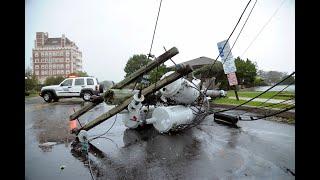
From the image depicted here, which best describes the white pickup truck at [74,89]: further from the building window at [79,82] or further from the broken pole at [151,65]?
the broken pole at [151,65]

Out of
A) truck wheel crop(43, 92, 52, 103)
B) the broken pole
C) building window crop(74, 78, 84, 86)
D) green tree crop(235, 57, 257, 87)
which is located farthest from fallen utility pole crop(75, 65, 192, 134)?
green tree crop(235, 57, 257, 87)

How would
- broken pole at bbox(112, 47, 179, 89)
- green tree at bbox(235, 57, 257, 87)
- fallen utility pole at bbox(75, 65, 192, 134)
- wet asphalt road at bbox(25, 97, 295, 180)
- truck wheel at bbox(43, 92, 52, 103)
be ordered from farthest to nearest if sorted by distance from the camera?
green tree at bbox(235, 57, 257, 87), truck wheel at bbox(43, 92, 52, 103), fallen utility pole at bbox(75, 65, 192, 134), broken pole at bbox(112, 47, 179, 89), wet asphalt road at bbox(25, 97, 295, 180)

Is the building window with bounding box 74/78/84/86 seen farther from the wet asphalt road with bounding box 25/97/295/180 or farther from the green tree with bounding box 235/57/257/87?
the green tree with bounding box 235/57/257/87

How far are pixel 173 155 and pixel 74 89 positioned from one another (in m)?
19.1

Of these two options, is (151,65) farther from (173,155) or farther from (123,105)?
(173,155)

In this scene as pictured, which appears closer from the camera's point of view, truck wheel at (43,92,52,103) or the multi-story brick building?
truck wheel at (43,92,52,103)

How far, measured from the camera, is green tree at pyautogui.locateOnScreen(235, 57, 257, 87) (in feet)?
106

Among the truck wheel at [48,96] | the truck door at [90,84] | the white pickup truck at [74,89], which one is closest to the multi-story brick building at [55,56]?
the truck wheel at [48,96]

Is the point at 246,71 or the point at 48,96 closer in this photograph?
the point at 48,96

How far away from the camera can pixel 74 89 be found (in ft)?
80.7

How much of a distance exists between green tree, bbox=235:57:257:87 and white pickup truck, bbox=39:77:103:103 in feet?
49.6

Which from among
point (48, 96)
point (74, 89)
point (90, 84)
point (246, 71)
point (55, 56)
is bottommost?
point (48, 96)

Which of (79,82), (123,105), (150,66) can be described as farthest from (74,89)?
(150,66)
